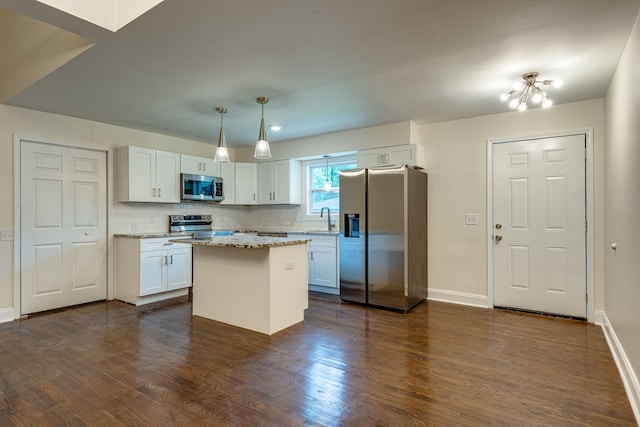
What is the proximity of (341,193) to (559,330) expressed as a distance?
2.73 m

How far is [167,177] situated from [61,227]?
1381mm

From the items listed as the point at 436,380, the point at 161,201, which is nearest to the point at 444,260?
the point at 436,380

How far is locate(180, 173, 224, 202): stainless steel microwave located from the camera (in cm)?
509

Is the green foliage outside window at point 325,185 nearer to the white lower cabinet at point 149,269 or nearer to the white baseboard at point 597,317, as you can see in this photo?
the white lower cabinet at point 149,269

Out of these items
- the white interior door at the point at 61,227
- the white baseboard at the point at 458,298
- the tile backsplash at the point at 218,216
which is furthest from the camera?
the tile backsplash at the point at 218,216

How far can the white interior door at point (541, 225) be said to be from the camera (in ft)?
12.0

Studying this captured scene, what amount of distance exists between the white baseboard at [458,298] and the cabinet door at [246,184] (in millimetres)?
3212

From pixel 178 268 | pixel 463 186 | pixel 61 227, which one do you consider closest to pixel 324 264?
pixel 178 268

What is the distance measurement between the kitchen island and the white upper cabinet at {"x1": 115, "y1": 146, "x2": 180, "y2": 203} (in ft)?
4.63

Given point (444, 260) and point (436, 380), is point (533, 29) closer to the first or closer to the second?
point (436, 380)

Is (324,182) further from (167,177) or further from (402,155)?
(167,177)

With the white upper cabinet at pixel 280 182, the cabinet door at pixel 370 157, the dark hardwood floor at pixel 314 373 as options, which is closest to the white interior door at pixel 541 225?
the dark hardwood floor at pixel 314 373

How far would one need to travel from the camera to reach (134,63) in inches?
108

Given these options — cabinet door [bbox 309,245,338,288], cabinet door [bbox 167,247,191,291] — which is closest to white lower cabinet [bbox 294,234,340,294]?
cabinet door [bbox 309,245,338,288]
